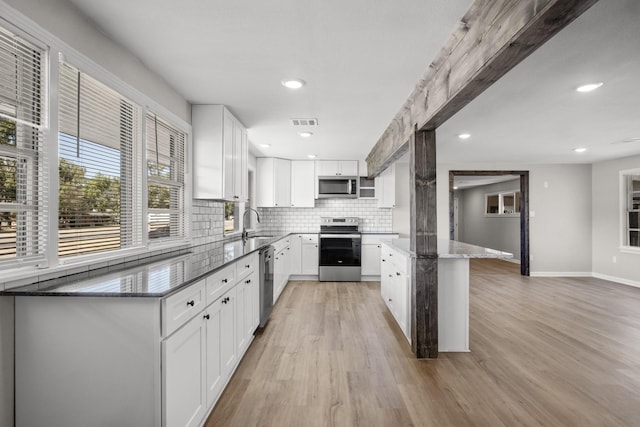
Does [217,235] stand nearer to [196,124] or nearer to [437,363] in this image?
[196,124]

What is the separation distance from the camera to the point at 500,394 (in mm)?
2234

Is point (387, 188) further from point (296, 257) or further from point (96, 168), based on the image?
point (96, 168)

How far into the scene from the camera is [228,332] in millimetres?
2256

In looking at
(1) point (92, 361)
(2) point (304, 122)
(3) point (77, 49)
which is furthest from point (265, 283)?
(3) point (77, 49)

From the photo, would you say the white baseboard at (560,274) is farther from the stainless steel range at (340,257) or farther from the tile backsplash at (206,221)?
the tile backsplash at (206,221)

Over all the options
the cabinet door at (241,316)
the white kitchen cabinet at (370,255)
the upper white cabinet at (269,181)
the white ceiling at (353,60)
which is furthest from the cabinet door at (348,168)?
the cabinet door at (241,316)

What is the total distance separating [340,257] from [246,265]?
3329mm

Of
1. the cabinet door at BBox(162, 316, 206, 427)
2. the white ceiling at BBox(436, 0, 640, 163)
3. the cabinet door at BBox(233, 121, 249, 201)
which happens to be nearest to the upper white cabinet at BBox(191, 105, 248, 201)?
the cabinet door at BBox(233, 121, 249, 201)

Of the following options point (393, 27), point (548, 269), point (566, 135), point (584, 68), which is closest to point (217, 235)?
point (393, 27)

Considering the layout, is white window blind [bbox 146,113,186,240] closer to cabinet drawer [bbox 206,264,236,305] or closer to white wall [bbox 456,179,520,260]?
cabinet drawer [bbox 206,264,236,305]

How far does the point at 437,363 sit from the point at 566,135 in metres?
3.59

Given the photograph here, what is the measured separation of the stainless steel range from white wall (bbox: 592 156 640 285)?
185 inches

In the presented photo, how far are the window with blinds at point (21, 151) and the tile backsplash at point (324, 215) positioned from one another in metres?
5.08

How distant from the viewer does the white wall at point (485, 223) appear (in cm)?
886
